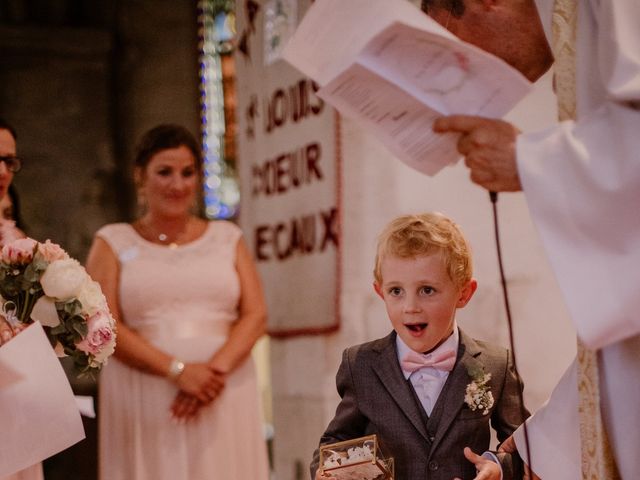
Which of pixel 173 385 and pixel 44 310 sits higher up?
pixel 44 310

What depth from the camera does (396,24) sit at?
202 cm

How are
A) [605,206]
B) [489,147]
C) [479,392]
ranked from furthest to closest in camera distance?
[479,392] < [489,147] < [605,206]

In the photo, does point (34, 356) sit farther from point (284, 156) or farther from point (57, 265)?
point (284, 156)

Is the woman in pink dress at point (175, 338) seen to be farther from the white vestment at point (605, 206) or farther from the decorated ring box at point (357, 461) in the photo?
the white vestment at point (605, 206)

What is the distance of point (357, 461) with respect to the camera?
8.20 ft

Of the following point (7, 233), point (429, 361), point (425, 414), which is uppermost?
point (7, 233)

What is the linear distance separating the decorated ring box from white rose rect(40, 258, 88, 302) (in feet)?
2.81

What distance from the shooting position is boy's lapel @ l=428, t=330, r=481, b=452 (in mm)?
2629

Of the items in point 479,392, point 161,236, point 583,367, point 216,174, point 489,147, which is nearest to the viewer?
point 489,147

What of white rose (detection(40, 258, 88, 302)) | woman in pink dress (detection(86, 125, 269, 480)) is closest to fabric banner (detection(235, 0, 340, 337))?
woman in pink dress (detection(86, 125, 269, 480))

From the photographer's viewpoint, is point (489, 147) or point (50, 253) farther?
point (50, 253)

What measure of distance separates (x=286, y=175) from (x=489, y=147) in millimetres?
3690

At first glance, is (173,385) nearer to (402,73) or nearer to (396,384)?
(396,384)

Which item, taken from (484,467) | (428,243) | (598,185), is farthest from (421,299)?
(598,185)
